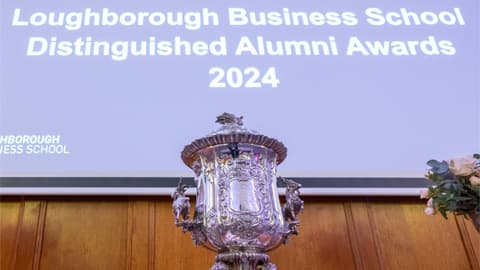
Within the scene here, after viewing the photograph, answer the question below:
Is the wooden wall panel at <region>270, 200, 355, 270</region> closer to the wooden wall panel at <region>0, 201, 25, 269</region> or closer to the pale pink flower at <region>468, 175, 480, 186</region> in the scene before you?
the pale pink flower at <region>468, 175, 480, 186</region>

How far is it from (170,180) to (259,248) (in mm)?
543

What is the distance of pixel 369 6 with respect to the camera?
168cm

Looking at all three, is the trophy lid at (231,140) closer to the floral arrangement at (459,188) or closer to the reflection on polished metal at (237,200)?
the reflection on polished metal at (237,200)

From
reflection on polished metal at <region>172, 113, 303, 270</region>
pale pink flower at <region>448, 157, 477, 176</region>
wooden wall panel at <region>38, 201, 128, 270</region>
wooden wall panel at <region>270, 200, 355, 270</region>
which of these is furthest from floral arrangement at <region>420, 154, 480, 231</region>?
wooden wall panel at <region>38, 201, 128, 270</region>

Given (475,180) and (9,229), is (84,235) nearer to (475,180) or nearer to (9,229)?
(9,229)

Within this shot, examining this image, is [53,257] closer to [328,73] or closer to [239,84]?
[239,84]

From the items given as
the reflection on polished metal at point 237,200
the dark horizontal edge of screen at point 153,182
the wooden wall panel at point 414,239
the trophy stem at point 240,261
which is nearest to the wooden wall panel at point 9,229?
the dark horizontal edge of screen at point 153,182

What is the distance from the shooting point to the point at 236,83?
148 cm

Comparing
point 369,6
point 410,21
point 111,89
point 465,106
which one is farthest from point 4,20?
point 465,106

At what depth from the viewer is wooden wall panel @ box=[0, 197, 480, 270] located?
1324 millimetres

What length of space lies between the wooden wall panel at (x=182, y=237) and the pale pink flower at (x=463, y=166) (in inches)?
21.0

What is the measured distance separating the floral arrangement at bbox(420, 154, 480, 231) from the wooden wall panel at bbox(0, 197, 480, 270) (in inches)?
18.2

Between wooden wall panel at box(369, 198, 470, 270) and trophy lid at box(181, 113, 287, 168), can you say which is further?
wooden wall panel at box(369, 198, 470, 270)

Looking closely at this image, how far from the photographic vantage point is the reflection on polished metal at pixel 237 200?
2.87 feet
